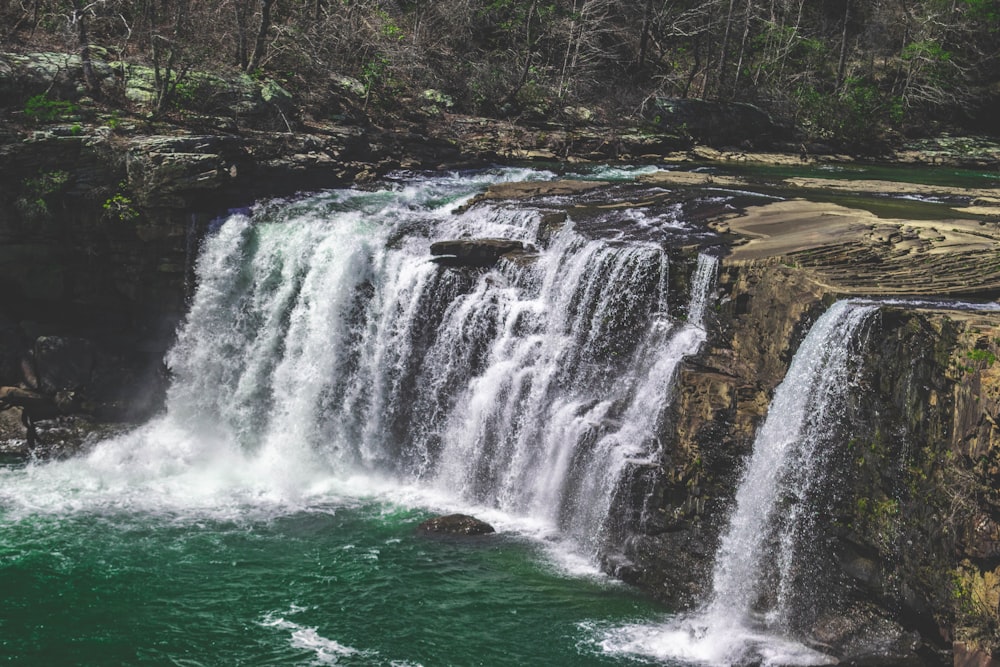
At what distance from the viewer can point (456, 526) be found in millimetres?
14500

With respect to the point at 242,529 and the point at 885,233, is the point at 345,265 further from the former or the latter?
the point at 885,233

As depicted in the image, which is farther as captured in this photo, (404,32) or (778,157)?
(404,32)

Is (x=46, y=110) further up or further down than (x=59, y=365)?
further up

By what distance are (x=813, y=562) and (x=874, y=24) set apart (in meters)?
32.5

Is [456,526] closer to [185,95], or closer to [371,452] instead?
[371,452]

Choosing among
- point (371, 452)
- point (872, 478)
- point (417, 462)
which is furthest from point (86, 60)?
point (872, 478)

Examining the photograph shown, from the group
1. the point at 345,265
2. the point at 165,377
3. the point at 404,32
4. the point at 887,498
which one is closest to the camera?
the point at 887,498

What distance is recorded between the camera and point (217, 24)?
89.5 ft

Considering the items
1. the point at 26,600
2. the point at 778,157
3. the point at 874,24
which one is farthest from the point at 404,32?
the point at 26,600

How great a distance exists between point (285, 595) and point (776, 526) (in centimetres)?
660

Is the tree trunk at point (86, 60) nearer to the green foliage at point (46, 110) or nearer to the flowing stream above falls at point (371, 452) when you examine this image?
the green foliage at point (46, 110)

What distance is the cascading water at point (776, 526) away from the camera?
37.2 feet

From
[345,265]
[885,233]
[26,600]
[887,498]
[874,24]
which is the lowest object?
[26,600]

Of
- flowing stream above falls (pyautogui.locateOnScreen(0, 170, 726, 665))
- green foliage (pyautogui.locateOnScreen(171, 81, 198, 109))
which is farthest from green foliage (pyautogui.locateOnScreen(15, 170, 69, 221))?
green foliage (pyautogui.locateOnScreen(171, 81, 198, 109))
